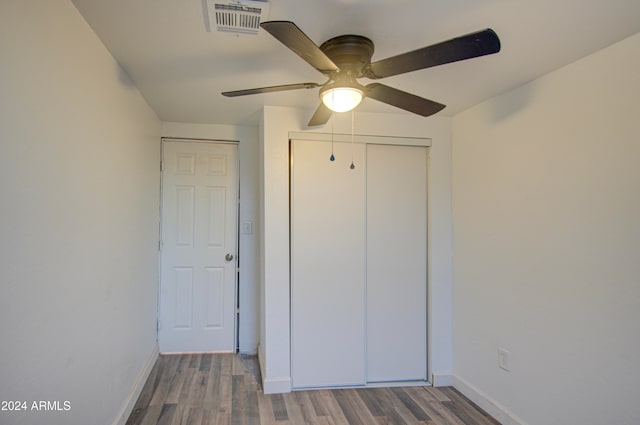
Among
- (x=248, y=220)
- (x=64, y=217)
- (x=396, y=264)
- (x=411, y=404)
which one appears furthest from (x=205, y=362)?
(x=64, y=217)

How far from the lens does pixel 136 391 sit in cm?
249

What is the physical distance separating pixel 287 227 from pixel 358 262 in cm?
65

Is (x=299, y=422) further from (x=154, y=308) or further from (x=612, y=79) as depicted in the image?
(x=612, y=79)

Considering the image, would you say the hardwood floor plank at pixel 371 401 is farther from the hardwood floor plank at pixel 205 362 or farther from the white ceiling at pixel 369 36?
the white ceiling at pixel 369 36

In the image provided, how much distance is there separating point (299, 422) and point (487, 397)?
1.34 m

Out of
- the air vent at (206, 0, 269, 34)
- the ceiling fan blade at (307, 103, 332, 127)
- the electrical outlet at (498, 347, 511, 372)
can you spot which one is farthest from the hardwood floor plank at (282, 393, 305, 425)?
the air vent at (206, 0, 269, 34)

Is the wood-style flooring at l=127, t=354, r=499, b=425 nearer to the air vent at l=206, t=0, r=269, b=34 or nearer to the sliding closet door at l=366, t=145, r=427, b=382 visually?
the sliding closet door at l=366, t=145, r=427, b=382

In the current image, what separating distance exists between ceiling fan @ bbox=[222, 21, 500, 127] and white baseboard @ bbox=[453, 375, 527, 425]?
2005 millimetres

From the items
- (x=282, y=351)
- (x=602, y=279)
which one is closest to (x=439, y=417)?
(x=282, y=351)

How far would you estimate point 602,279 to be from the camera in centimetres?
177

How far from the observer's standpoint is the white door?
3.39 meters

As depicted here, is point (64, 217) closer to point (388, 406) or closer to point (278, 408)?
point (278, 408)

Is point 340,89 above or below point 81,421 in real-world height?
above

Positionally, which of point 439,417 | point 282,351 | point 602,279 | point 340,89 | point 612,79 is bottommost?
point 439,417
